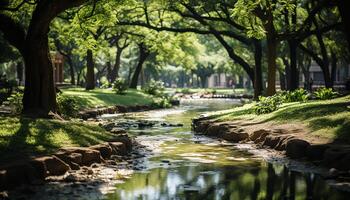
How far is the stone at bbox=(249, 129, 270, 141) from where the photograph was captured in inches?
683

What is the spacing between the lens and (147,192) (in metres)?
10.2

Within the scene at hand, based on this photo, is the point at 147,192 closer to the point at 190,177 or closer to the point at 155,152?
the point at 190,177

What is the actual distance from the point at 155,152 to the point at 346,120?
6090 millimetres

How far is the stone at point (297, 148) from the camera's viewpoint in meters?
14.1

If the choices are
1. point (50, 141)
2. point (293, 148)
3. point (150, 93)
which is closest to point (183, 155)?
point (293, 148)

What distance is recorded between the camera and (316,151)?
532 inches

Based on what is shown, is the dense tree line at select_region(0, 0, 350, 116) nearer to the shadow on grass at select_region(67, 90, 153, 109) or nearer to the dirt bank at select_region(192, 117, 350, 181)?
the shadow on grass at select_region(67, 90, 153, 109)

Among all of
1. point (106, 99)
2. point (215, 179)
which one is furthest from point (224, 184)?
point (106, 99)

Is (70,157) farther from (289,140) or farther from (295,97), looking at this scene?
(295,97)

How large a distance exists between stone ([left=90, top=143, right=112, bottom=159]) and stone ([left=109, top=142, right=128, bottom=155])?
0.50m

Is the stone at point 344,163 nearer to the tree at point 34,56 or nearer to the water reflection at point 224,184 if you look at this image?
the water reflection at point 224,184

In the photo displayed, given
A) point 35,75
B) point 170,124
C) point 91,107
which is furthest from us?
point 91,107

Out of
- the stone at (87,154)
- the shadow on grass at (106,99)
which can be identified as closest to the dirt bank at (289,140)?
the stone at (87,154)

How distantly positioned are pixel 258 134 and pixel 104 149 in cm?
631
